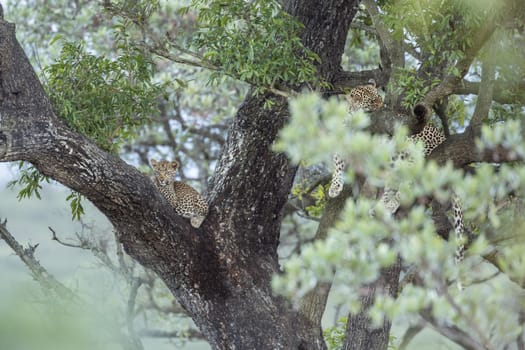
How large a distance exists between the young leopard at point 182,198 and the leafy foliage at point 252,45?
0.81 m

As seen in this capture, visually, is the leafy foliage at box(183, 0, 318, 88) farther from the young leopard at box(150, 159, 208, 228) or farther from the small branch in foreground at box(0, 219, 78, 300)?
the small branch in foreground at box(0, 219, 78, 300)

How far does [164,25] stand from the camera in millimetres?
9648

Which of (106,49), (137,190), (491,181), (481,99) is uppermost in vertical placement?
(106,49)

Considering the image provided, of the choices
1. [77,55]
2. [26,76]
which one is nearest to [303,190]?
[77,55]

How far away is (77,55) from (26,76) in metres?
0.72

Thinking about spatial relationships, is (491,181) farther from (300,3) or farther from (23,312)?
(300,3)

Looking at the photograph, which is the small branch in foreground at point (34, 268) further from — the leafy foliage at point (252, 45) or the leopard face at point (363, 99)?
the leopard face at point (363, 99)

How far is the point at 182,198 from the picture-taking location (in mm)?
5066

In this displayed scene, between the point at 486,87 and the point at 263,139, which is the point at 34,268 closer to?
the point at 263,139

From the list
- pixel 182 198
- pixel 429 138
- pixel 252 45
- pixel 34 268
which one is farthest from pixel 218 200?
pixel 34 268

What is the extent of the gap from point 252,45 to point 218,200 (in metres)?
1.11

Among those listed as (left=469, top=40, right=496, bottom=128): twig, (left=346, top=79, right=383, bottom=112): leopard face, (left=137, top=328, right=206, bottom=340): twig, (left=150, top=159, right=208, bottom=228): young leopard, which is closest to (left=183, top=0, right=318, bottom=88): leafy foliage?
(left=346, top=79, right=383, bottom=112): leopard face

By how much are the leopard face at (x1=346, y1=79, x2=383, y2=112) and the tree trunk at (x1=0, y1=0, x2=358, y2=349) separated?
0.66ft

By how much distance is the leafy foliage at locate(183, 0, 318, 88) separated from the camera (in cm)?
454
